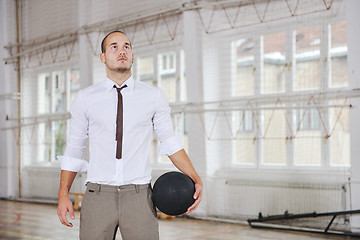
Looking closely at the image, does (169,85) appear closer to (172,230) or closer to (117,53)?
(172,230)

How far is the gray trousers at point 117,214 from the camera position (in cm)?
182

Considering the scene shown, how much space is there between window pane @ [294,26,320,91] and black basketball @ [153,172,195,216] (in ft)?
15.1

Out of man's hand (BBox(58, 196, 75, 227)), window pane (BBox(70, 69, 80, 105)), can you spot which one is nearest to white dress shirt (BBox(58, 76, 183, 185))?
man's hand (BBox(58, 196, 75, 227))

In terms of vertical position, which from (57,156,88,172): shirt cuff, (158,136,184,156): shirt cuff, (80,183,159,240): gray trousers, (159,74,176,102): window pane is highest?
(159,74,176,102): window pane

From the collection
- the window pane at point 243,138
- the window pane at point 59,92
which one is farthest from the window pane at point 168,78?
the window pane at point 59,92

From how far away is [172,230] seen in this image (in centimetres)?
599

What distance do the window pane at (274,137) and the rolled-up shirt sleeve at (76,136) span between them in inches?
189

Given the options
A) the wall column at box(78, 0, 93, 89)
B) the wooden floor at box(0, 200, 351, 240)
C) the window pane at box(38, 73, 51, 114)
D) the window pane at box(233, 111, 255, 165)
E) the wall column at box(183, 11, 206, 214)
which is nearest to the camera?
the wooden floor at box(0, 200, 351, 240)

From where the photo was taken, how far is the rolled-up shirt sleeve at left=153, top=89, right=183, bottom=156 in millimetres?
1913

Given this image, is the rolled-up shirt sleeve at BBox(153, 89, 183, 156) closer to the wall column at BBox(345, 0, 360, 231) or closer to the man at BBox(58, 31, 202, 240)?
the man at BBox(58, 31, 202, 240)

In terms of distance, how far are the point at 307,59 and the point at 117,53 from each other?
4767 mm

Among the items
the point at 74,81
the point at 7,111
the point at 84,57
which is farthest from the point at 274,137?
the point at 7,111

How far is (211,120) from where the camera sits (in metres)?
7.02

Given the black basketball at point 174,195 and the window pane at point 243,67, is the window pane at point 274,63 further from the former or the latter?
the black basketball at point 174,195
